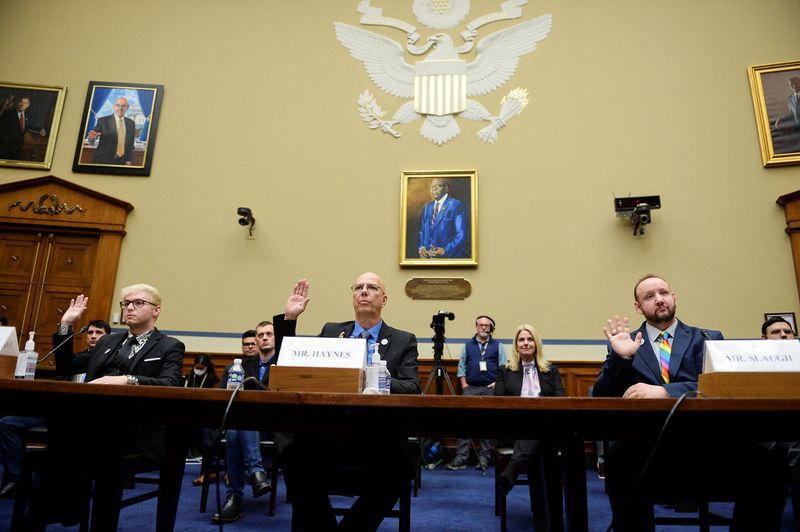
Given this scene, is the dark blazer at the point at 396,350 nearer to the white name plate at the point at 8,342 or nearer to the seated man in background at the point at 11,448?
the white name plate at the point at 8,342

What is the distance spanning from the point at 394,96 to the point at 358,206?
1.56 meters

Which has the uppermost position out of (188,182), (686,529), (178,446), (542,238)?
(188,182)

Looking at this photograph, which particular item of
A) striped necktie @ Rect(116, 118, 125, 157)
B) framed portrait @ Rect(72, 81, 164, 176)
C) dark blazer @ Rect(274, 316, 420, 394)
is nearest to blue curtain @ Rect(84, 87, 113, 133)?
framed portrait @ Rect(72, 81, 164, 176)

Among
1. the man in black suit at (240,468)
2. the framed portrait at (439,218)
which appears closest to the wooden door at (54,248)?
the framed portrait at (439,218)

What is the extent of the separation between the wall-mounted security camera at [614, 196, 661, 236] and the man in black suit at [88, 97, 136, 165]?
19.9 feet

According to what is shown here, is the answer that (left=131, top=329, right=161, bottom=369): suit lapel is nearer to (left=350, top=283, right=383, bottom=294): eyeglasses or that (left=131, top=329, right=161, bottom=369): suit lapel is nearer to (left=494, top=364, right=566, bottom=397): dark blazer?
(left=350, top=283, right=383, bottom=294): eyeglasses

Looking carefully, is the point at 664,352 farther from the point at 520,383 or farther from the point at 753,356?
the point at 520,383

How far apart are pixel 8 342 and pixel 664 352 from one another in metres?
2.68

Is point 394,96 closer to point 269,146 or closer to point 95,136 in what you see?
point 269,146

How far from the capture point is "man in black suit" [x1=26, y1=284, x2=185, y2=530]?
1.81 m

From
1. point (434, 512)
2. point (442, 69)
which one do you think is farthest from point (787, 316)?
point (442, 69)

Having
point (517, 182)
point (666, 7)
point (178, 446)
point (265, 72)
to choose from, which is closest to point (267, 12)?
point (265, 72)

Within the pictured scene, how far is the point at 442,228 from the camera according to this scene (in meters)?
6.51

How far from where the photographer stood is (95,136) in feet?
23.0
